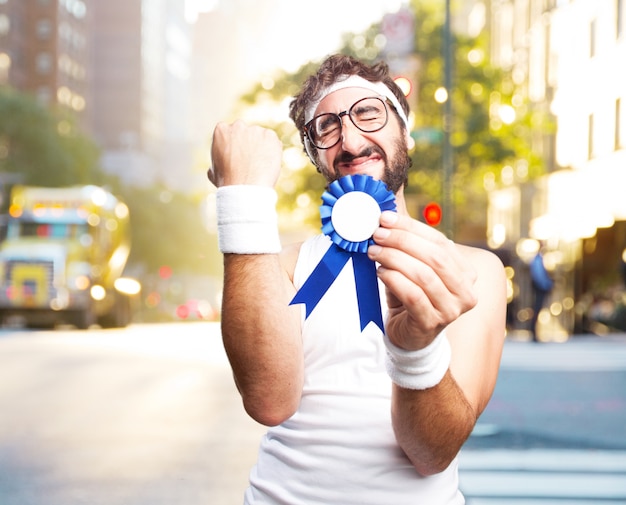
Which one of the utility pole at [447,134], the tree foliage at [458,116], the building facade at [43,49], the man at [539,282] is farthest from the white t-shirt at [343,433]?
the building facade at [43,49]

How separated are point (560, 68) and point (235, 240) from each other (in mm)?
36910

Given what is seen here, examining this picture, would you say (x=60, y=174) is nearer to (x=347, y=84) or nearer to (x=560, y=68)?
(x=560, y=68)

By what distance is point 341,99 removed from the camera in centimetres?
244

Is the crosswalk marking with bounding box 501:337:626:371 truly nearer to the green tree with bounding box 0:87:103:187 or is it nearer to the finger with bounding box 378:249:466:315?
the finger with bounding box 378:249:466:315

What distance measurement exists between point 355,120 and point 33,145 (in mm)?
58969

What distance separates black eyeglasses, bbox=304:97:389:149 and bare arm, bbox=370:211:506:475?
36 cm

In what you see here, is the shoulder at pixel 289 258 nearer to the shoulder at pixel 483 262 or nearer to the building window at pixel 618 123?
the shoulder at pixel 483 262

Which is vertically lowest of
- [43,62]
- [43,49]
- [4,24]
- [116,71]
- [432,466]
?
[432,466]

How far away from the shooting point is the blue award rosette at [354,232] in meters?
1.85

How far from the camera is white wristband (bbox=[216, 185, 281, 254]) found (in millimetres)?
2012

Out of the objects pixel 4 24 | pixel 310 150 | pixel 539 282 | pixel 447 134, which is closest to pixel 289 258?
pixel 310 150

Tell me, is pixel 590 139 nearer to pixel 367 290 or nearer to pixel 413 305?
pixel 367 290

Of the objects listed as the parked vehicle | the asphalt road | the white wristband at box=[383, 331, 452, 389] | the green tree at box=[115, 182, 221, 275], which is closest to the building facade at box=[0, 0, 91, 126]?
the green tree at box=[115, 182, 221, 275]

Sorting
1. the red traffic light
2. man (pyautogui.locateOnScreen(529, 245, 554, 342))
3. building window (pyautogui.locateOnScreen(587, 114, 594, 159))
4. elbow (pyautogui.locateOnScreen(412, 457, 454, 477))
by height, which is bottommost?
man (pyautogui.locateOnScreen(529, 245, 554, 342))
